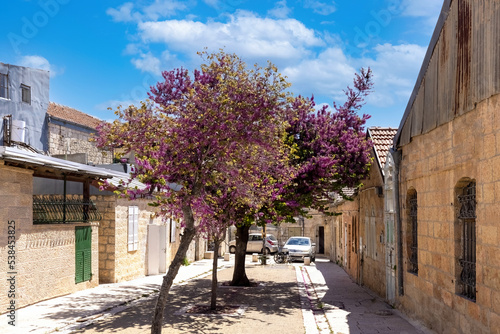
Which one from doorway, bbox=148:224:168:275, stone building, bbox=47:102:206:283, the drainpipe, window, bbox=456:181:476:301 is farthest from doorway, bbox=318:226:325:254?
window, bbox=456:181:476:301

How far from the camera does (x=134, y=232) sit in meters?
18.9

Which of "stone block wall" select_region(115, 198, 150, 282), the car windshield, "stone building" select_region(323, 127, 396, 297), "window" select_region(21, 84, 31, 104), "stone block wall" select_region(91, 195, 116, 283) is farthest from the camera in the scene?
the car windshield

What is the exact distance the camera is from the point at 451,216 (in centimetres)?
893

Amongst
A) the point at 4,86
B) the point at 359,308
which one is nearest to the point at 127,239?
the point at 359,308

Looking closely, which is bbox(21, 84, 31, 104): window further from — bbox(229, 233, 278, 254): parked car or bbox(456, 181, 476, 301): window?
bbox(456, 181, 476, 301): window

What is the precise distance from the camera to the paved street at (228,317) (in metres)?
10.7

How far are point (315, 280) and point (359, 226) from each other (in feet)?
9.61

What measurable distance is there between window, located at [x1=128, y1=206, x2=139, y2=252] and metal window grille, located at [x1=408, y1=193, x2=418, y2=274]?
10.3m

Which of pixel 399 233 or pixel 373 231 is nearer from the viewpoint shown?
pixel 399 233

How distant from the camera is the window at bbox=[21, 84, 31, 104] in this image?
25984mm

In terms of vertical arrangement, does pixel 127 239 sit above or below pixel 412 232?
below

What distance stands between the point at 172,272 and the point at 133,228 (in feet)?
34.8

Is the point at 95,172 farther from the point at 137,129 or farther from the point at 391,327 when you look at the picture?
the point at 391,327

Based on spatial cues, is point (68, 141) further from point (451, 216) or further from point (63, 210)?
point (451, 216)
